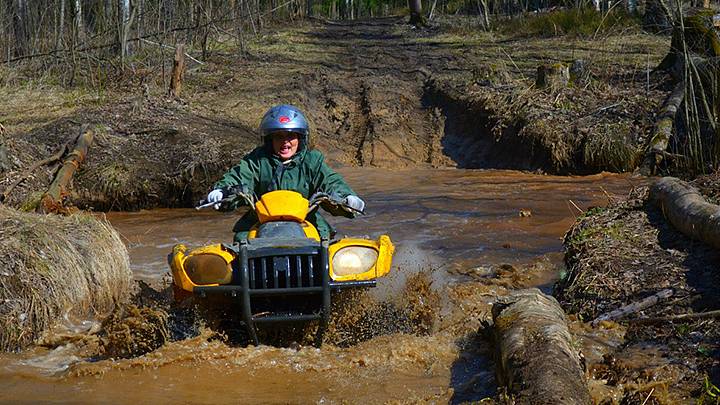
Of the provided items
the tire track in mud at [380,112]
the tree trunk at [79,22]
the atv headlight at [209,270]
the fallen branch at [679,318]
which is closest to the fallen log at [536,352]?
the fallen branch at [679,318]

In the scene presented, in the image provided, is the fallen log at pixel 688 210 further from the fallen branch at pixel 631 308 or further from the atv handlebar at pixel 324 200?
the atv handlebar at pixel 324 200

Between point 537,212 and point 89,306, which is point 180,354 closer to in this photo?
point 89,306

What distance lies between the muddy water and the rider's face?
55.5 inches

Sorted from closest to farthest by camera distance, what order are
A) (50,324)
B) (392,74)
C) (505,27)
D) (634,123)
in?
1. (50,324)
2. (634,123)
3. (392,74)
4. (505,27)

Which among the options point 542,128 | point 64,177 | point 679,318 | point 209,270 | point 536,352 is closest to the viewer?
point 536,352

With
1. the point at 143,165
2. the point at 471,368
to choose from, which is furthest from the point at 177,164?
the point at 471,368

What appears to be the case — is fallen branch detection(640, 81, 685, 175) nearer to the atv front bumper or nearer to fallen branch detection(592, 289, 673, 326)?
fallen branch detection(592, 289, 673, 326)

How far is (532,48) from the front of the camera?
22406 mm

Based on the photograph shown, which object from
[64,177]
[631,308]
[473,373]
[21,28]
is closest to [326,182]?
[473,373]

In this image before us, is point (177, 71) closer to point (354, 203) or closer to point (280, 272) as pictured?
point (354, 203)

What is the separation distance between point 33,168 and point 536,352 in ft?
24.7

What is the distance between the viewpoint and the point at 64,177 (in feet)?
36.1

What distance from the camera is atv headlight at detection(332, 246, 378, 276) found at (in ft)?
18.9

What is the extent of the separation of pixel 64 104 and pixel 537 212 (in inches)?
367
